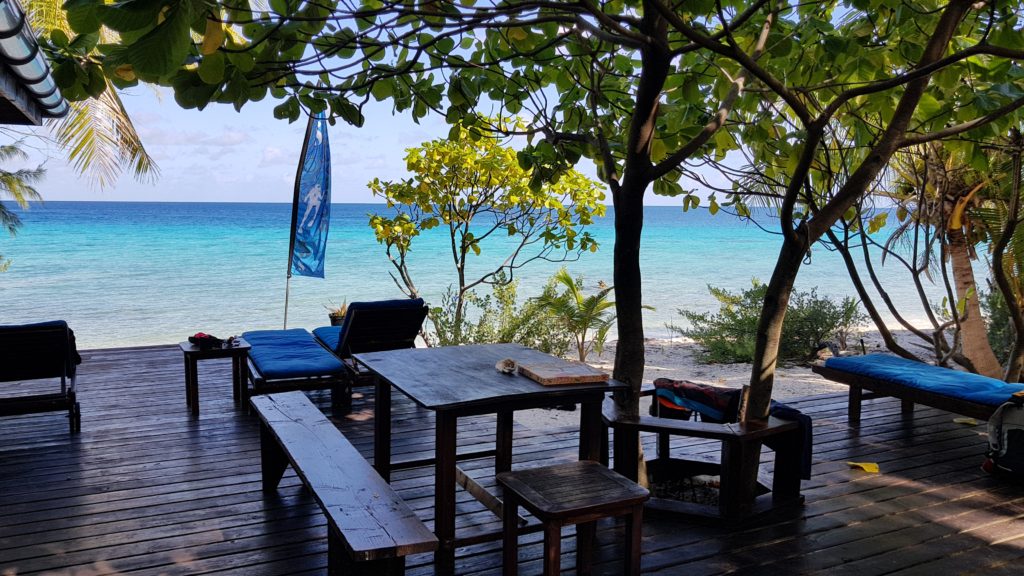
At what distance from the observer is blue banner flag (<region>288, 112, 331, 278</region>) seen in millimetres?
7285

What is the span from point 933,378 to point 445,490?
133 inches

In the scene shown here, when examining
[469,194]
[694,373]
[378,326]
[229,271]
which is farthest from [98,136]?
[229,271]

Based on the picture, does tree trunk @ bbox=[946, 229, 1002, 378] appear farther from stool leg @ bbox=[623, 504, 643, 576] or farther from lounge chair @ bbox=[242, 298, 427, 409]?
stool leg @ bbox=[623, 504, 643, 576]

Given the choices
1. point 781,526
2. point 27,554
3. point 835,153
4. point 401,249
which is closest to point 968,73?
point 835,153

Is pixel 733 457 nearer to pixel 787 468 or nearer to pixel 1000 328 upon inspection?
pixel 787 468

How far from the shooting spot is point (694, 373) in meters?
9.39

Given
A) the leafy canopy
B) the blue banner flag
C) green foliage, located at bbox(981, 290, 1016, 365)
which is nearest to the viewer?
the blue banner flag

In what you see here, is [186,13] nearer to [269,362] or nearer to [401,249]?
[269,362]

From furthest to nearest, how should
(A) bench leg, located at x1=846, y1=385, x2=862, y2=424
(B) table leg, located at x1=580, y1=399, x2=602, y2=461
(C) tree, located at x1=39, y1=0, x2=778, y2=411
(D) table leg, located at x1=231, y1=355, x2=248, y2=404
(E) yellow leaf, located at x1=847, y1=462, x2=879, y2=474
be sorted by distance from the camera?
(D) table leg, located at x1=231, y1=355, x2=248, y2=404 → (A) bench leg, located at x1=846, y1=385, x2=862, y2=424 → (E) yellow leaf, located at x1=847, y1=462, x2=879, y2=474 → (B) table leg, located at x1=580, y1=399, x2=602, y2=461 → (C) tree, located at x1=39, y1=0, x2=778, y2=411

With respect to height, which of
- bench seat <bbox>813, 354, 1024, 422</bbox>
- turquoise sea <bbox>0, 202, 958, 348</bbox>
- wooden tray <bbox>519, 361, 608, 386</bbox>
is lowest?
turquoise sea <bbox>0, 202, 958, 348</bbox>

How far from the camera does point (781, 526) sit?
3549 mm

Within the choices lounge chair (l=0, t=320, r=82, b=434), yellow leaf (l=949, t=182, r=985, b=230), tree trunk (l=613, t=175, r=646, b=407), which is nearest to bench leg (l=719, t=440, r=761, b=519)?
tree trunk (l=613, t=175, r=646, b=407)

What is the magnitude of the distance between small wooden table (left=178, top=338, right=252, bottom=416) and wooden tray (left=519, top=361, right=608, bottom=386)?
305 cm

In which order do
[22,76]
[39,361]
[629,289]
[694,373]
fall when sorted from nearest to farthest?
[22,76], [629,289], [39,361], [694,373]
